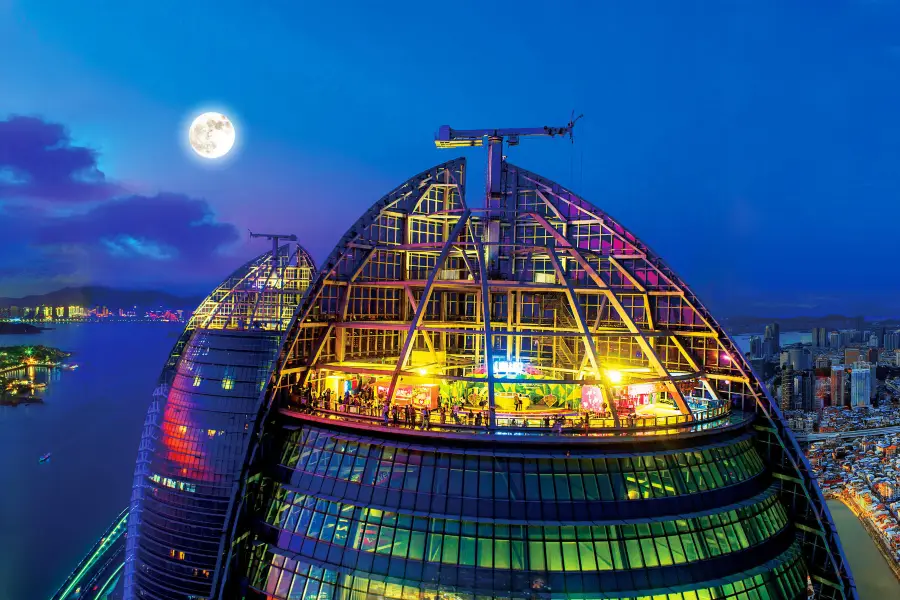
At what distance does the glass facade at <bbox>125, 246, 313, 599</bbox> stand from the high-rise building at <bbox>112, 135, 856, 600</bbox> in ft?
0.79

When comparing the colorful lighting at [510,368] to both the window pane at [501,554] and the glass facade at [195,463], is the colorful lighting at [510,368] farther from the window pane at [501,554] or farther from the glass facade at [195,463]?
the glass facade at [195,463]

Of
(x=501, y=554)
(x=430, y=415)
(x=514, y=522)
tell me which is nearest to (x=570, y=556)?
(x=514, y=522)

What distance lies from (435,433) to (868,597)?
279 ft

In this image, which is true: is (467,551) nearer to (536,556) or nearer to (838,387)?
(536,556)

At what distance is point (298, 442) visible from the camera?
141 feet

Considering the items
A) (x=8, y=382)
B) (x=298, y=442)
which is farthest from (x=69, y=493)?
(x=298, y=442)

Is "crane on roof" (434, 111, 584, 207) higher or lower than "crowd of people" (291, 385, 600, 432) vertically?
higher

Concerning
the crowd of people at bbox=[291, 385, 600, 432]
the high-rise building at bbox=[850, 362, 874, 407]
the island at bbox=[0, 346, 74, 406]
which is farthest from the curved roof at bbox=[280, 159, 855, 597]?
the island at bbox=[0, 346, 74, 406]

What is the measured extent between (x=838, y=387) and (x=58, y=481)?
208 metres

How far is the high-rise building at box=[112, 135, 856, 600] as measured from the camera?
34.6m

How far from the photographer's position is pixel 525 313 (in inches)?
2532

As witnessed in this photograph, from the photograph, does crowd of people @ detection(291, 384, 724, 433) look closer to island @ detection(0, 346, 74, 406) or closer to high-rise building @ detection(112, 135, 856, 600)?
high-rise building @ detection(112, 135, 856, 600)

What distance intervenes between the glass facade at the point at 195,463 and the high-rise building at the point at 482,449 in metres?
0.24

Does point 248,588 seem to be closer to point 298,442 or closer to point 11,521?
point 298,442
